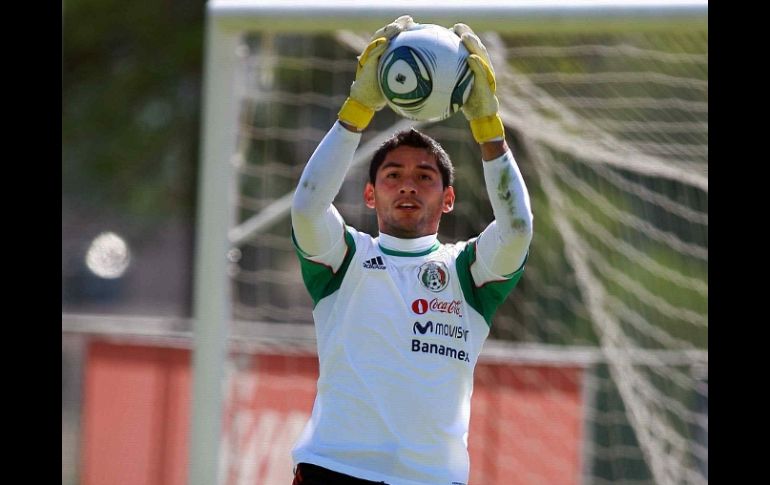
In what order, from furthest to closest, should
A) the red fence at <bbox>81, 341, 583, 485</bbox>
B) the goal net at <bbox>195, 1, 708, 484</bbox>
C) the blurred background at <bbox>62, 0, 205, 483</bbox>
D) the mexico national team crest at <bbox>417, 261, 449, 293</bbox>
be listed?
the blurred background at <bbox>62, 0, 205, 483</bbox>, the red fence at <bbox>81, 341, 583, 485</bbox>, the goal net at <bbox>195, 1, 708, 484</bbox>, the mexico national team crest at <bbox>417, 261, 449, 293</bbox>

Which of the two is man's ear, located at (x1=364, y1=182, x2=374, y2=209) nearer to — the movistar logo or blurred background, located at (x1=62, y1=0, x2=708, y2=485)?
the movistar logo

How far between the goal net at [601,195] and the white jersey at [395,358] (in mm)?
2343

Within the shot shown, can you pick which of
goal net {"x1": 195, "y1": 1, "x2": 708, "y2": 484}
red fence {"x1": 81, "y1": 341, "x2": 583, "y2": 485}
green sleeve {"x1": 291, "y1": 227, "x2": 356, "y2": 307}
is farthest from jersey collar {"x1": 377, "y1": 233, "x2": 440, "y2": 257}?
red fence {"x1": 81, "y1": 341, "x2": 583, "y2": 485}

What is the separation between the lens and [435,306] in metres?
4.04

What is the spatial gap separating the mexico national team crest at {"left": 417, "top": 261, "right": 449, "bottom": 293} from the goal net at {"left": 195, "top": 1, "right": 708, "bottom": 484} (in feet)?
7.62

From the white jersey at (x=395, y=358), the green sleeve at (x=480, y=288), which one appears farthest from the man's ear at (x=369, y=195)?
the green sleeve at (x=480, y=288)

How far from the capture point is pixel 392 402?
389cm

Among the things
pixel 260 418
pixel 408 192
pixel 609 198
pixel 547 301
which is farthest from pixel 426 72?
pixel 547 301

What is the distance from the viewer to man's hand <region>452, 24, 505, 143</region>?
155 inches

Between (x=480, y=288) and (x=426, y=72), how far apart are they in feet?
2.38

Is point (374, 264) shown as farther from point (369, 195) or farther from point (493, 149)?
point (493, 149)
